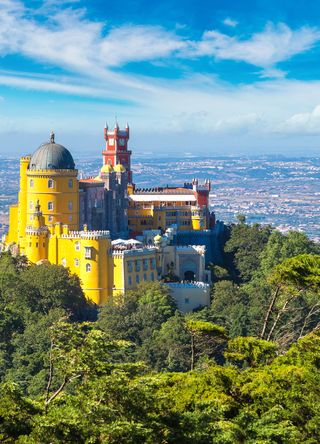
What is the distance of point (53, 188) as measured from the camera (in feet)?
219

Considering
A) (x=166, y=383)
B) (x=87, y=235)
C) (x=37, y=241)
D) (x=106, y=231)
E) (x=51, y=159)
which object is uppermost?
(x=51, y=159)

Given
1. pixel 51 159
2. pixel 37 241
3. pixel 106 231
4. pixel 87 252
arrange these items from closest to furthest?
1. pixel 87 252
2. pixel 106 231
3. pixel 37 241
4. pixel 51 159

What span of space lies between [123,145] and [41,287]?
2920 centimetres

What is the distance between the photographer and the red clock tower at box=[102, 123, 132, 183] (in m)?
86.5

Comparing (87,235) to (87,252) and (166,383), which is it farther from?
(166,383)

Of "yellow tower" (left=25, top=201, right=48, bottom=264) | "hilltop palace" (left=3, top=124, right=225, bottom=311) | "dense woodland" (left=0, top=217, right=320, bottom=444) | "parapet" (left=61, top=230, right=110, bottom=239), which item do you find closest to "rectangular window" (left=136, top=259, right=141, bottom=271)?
"hilltop palace" (left=3, top=124, right=225, bottom=311)

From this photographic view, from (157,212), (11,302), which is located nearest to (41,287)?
(11,302)

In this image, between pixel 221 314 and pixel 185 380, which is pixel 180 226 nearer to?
pixel 221 314

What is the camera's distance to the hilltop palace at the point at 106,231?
62781mm

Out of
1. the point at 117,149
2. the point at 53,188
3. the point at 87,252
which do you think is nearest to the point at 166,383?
the point at 87,252

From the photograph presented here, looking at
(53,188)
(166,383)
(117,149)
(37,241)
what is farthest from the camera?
(117,149)

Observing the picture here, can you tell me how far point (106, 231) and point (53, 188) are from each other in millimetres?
5970

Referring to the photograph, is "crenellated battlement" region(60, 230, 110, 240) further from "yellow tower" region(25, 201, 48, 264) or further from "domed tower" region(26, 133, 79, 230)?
"domed tower" region(26, 133, 79, 230)

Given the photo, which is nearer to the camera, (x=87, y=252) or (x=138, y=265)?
(x=87, y=252)
